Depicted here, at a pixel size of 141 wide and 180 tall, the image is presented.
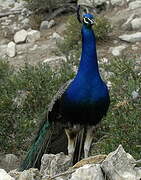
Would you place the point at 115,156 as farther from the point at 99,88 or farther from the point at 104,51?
the point at 104,51

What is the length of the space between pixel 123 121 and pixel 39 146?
742mm

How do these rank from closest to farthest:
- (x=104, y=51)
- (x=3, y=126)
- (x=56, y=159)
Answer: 1. (x=56, y=159)
2. (x=3, y=126)
3. (x=104, y=51)

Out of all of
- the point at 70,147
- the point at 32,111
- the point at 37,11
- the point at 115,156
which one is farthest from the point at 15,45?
the point at 115,156

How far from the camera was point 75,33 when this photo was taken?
9.34m

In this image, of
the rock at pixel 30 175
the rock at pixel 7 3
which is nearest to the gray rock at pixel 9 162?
the rock at pixel 30 175

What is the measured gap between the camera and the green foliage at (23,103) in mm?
6082

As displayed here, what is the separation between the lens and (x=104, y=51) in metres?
8.95

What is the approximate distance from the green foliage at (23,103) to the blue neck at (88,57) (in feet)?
5.12

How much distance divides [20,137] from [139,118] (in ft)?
6.06

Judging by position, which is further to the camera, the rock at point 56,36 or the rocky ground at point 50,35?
the rock at point 56,36

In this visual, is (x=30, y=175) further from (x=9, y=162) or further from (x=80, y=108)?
(x=9, y=162)

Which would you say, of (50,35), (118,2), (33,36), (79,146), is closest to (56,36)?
(50,35)

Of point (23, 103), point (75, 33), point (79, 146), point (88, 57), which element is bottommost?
point (79, 146)

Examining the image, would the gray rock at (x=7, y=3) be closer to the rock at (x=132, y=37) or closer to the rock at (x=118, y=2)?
the rock at (x=118, y=2)
